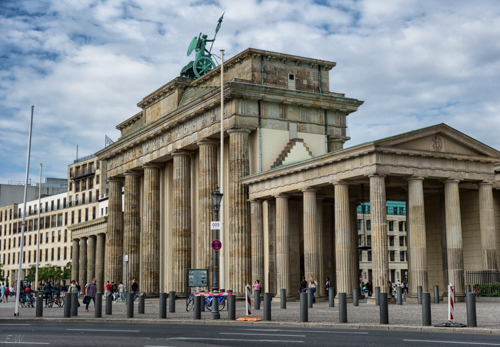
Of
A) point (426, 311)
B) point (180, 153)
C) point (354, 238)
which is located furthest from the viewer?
point (180, 153)

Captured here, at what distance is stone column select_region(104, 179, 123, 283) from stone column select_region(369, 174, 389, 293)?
33.1 metres

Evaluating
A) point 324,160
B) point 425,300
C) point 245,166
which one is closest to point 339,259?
point 324,160

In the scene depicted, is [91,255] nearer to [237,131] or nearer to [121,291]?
[121,291]

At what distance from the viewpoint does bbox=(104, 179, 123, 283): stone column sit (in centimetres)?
6141

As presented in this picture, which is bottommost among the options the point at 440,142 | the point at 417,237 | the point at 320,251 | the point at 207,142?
the point at 320,251

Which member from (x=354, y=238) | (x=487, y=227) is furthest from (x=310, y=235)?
(x=487, y=227)

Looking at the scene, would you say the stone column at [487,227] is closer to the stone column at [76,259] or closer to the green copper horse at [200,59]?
the green copper horse at [200,59]

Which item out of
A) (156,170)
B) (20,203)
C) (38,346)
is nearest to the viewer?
(38,346)

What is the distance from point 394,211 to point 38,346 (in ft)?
326

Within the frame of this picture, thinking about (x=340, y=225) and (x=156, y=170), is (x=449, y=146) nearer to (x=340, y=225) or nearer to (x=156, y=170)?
(x=340, y=225)

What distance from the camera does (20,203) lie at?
132m

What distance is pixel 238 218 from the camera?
43.3 metres

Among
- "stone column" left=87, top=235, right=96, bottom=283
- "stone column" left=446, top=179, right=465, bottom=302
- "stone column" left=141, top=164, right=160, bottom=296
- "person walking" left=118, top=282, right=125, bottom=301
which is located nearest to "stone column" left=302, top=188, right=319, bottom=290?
"stone column" left=446, top=179, right=465, bottom=302

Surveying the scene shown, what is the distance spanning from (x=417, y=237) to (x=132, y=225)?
31.3m
